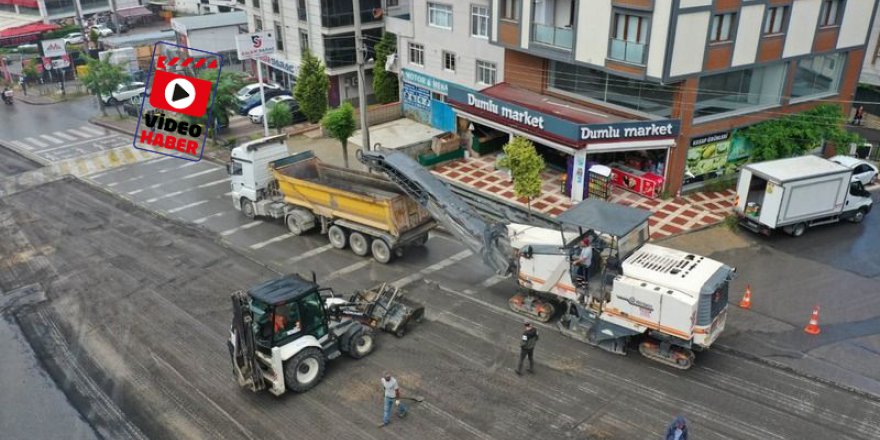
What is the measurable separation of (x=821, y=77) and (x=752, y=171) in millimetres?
9201

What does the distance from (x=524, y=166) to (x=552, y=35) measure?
726 cm

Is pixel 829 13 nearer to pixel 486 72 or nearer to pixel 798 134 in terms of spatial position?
pixel 798 134

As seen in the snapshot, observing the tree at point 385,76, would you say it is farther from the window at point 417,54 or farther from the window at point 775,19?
the window at point 775,19

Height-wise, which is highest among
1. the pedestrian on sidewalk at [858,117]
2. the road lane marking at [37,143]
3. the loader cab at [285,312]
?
the loader cab at [285,312]

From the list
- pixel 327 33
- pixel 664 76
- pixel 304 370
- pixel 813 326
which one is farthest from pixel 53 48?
pixel 813 326

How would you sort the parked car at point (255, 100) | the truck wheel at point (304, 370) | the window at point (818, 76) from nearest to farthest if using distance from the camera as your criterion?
the truck wheel at point (304, 370) < the window at point (818, 76) < the parked car at point (255, 100)

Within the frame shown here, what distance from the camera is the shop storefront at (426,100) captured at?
35438 millimetres

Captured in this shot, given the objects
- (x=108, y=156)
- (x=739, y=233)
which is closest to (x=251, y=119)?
(x=108, y=156)

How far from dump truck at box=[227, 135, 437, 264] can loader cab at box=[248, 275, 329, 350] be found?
606 centimetres

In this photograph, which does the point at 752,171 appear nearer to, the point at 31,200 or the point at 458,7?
the point at 458,7

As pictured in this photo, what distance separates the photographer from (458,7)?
109 feet

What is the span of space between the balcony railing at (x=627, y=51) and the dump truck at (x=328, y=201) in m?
9.99

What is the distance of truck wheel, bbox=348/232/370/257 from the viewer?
22.3 metres

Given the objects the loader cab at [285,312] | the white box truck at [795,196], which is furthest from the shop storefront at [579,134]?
the loader cab at [285,312]
